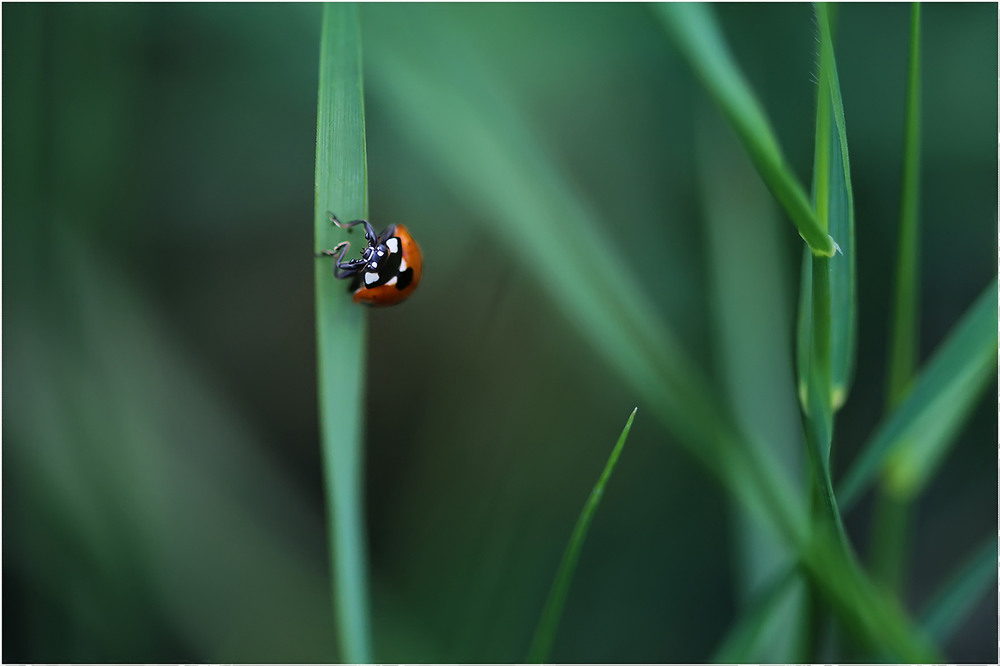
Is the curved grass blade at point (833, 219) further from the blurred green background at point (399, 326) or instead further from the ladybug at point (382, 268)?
the blurred green background at point (399, 326)

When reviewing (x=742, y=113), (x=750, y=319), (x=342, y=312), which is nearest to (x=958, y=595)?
(x=750, y=319)

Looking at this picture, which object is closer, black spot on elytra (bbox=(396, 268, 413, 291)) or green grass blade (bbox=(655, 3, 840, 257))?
green grass blade (bbox=(655, 3, 840, 257))

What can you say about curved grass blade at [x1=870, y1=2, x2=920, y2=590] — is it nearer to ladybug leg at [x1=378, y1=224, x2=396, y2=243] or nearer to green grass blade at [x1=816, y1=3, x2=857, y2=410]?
green grass blade at [x1=816, y1=3, x2=857, y2=410]

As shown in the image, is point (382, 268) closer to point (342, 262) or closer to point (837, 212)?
point (342, 262)

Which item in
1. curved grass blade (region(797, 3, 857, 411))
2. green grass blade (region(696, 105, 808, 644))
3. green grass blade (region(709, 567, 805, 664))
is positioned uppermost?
curved grass blade (region(797, 3, 857, 411))

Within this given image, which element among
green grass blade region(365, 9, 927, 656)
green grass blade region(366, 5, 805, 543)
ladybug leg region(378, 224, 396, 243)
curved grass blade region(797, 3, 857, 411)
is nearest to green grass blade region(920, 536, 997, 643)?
green grass blade region(365, 9, 927, 656)

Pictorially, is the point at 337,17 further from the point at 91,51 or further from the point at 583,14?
the point at 91,51

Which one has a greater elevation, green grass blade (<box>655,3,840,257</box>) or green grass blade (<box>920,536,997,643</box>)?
green grass blade (<box>655,3,840,257</box>)
